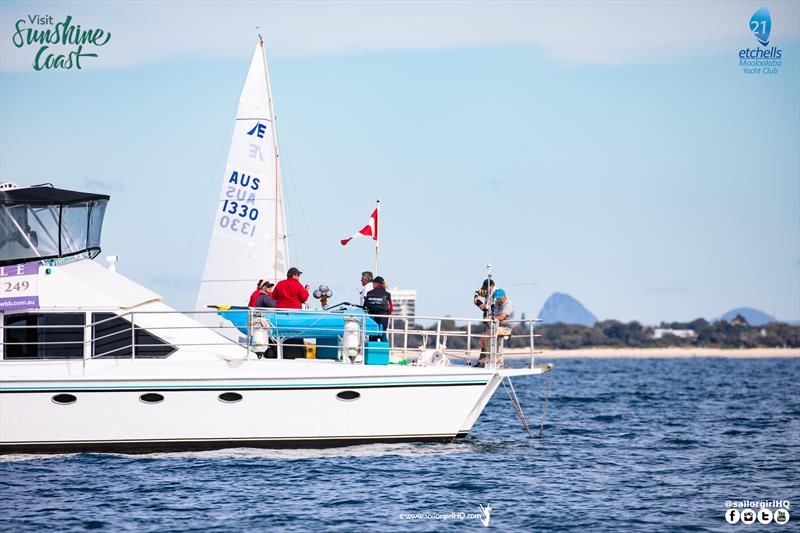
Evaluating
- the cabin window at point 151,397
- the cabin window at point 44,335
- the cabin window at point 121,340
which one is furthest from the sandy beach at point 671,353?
the cabin window at point 151,397

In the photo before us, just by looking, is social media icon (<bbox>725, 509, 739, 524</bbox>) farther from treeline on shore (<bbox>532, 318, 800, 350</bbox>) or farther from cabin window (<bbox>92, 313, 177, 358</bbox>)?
treeline on shore (<bbox>532, 318, 800, 350</bbox>)

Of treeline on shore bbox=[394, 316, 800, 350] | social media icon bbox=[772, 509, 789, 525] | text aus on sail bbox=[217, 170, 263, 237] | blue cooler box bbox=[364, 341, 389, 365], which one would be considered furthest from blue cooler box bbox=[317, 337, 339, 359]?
treeline on shore bbox=[394, 316, 800, 350]

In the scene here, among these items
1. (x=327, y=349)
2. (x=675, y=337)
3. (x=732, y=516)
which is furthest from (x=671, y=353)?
(x=732, y=516)

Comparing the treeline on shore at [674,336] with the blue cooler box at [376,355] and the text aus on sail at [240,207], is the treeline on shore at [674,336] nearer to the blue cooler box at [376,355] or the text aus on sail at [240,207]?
the text aus on sail at [240,207]

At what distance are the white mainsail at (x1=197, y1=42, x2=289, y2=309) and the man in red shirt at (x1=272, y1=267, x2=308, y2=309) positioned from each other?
15.6 feet

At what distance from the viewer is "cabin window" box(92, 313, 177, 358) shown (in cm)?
1825

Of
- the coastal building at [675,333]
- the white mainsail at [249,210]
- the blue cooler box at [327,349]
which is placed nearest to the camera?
the blue cooler box at [327,349]

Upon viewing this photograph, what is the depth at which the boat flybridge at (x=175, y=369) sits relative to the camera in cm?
1753

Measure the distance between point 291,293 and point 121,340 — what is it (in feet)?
10.3

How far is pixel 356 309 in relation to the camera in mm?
19734

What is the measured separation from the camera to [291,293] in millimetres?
19219

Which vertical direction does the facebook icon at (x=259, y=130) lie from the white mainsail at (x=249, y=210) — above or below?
above

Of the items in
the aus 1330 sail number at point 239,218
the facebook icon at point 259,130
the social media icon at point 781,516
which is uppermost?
the facebook icon at point 259,130

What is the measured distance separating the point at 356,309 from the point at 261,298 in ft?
6.14
